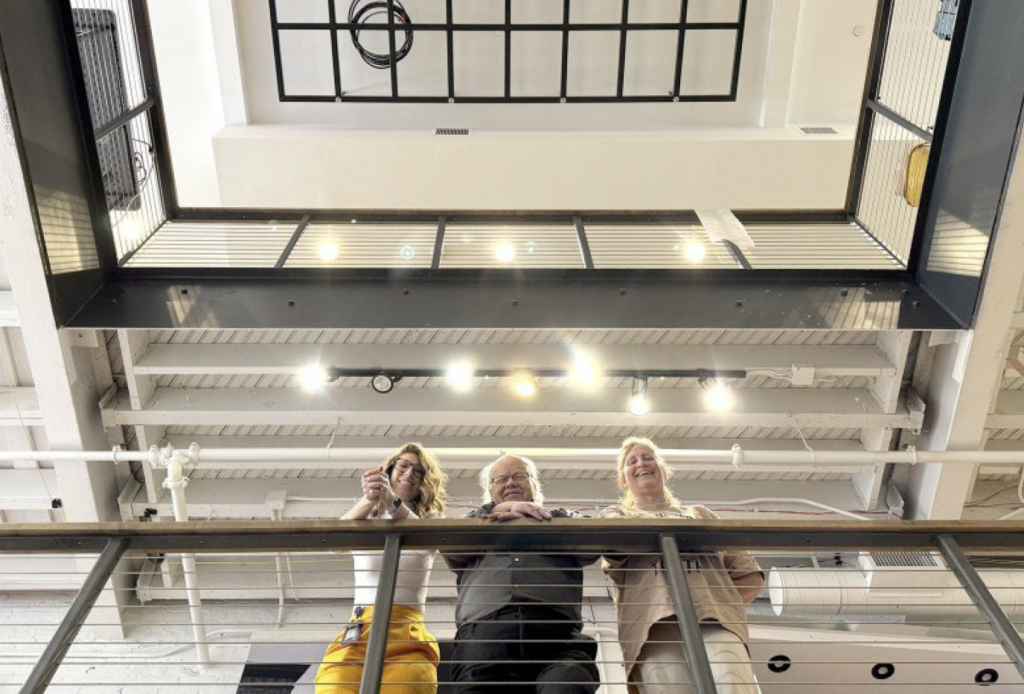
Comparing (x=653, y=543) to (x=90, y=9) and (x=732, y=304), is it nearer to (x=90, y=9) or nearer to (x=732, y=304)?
(x=732, y=304)

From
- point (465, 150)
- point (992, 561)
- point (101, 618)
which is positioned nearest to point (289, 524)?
point (101, 618)

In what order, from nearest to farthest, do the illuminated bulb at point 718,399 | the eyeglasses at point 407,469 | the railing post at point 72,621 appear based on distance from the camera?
the railing post at point 72,621, the eyeglasses at point 407,469, the illuminated bulb at point 718,399

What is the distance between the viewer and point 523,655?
2.27 meters

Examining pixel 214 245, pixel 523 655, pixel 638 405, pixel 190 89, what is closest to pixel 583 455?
pixel 638 405

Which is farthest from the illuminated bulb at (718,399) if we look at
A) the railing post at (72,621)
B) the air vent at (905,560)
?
the railing post at (72,621)

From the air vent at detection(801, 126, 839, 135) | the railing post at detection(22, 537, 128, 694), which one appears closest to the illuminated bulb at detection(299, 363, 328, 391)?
the railing post at detection(22, 537, 128, 694)

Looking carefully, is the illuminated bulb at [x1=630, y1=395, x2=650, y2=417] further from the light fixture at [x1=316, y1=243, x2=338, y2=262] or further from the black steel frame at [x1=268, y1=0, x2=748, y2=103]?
the black steel frame at [x1=268, y1=0, x2=748, y2=103]

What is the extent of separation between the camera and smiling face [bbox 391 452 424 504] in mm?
2758

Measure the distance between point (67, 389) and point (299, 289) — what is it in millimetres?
1009

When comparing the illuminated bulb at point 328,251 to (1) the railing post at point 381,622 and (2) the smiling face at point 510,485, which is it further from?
(1) the railing post at point 381,622

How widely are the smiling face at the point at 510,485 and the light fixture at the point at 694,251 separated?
1569mm

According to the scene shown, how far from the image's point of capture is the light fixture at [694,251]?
3.87m

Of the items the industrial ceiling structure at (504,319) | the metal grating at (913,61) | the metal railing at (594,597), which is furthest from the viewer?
the metal grating at (913,61)

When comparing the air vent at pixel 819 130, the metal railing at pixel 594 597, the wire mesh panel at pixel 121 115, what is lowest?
the metal railing at pixel 594 597
